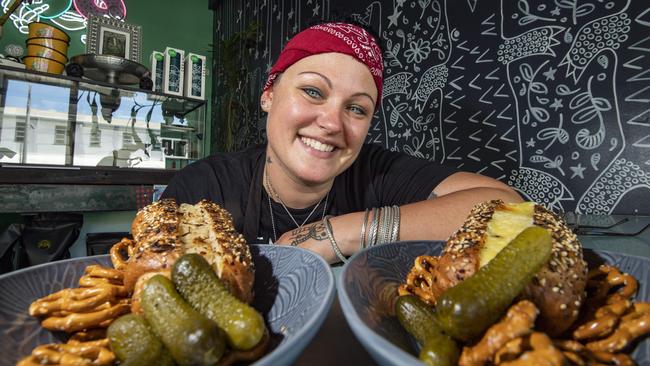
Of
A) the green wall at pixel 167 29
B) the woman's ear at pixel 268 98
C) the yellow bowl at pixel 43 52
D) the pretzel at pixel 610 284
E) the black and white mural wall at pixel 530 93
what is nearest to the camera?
the pretzel at pixel 610 284

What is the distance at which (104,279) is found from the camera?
608mm

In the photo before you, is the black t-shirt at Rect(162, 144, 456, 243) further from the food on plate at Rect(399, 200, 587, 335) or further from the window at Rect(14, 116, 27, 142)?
the window at Rect(14, 116, 27, 142)

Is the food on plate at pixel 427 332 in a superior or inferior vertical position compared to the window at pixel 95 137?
inferior

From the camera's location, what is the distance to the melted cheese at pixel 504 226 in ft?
1.86

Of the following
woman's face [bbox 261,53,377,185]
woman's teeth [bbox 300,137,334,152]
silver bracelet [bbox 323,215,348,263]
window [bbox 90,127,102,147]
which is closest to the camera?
silver bracelet [bbox 323,215,348,263]

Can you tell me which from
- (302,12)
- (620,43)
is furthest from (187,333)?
(302,12)

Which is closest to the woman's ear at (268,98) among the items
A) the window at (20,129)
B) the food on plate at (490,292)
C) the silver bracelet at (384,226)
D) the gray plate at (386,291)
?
the silver bracelet at (384,226)

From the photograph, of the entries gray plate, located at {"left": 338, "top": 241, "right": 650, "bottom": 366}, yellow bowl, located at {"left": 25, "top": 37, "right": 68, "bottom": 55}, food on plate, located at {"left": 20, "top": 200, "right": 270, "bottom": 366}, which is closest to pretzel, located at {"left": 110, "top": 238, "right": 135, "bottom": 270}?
food on plate, located at {"left": 20, "top": 200, "right": 270, "bottom": 366}

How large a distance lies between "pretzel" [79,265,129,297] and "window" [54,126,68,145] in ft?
9.92

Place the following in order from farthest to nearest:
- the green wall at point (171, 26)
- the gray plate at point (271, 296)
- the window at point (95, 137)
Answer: the green wall at point (171, 26) → the window at point (95, 137) → the gray plate at point (271, 296)

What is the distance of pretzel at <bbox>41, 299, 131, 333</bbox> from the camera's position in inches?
19.7

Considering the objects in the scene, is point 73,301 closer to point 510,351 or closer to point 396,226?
point 510,351

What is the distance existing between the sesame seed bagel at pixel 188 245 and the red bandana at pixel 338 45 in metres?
0.81

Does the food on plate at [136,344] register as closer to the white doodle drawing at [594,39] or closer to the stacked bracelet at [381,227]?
the stacked bracelet at [381,227]
